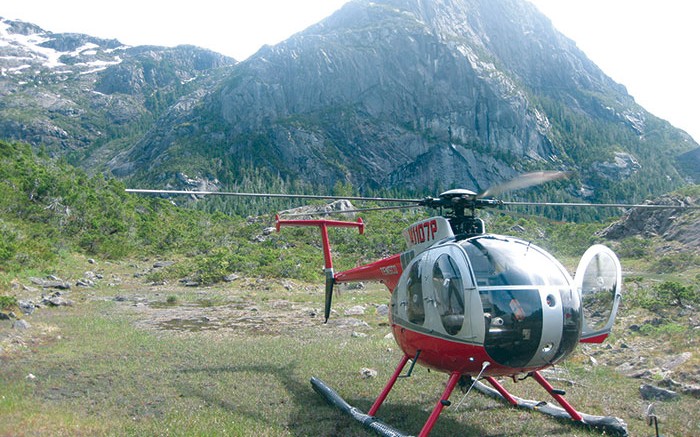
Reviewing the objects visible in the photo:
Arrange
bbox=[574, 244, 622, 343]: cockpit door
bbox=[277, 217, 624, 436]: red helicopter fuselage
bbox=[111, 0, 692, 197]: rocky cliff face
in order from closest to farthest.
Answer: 1. bbox=[277, 217, 624, 436]: red helicopter fuselage
2. bbox=[574, 244, 622, 343]: cockpit door
3. bbox=[111, 0, 692, 197]: rocky cliff face

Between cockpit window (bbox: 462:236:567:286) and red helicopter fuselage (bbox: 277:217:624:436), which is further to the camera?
cockpit window (bbox: 462:236:567:286)

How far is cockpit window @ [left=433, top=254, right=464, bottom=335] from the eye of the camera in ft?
21.6

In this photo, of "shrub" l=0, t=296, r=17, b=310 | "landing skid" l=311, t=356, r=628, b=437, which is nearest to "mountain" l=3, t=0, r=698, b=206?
"shrub" l=0, t=296, r=17, b=310

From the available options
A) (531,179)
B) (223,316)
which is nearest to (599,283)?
(531,179)

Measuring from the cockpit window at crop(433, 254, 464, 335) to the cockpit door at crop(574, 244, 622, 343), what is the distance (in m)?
1.85

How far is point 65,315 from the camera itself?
1738 cm

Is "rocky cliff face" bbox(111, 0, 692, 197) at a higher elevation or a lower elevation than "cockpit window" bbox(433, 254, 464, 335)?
higher

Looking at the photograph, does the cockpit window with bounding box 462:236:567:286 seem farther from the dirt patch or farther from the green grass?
the dirt patch

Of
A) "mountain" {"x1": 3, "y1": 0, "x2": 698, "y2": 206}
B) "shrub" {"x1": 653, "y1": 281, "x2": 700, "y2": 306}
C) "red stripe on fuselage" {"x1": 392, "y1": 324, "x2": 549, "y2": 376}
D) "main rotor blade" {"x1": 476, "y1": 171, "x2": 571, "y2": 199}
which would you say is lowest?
"shrub" {"x1": 653, "y1": 281, "x2": 700, "y2": 306}

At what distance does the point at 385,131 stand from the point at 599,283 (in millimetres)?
151486

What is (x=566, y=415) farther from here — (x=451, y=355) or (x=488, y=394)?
(x=451, y=355)

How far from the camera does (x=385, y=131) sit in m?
156

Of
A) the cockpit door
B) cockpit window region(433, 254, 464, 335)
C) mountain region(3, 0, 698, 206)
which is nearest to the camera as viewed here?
cockpit window region(433, 254, 464, 335)

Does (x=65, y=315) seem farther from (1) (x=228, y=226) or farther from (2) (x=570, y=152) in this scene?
(2) (x=570, y=152)
